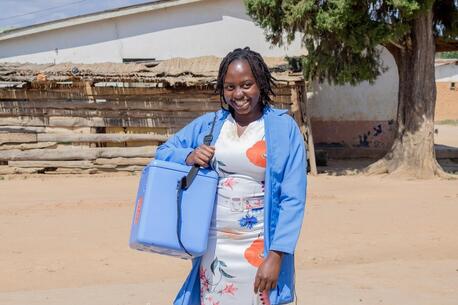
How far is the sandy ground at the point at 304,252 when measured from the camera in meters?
4.85

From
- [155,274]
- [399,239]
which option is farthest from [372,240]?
[155,274]

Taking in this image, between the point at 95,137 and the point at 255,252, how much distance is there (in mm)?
11323

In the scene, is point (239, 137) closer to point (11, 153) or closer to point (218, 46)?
point (11, 153)

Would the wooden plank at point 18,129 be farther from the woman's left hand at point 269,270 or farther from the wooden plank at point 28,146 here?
the woman's left hand at point 269,270

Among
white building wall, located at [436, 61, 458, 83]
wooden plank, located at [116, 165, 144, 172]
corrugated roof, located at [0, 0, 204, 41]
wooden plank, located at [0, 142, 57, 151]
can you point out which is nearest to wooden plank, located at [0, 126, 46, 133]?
wooden plank, located at [0, 142, 57, 151]

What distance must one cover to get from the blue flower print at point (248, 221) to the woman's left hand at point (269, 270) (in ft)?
0.48

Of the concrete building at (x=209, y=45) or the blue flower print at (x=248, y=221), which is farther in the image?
the concrete building at (x=209, y=45)

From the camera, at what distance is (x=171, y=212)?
2.38 m

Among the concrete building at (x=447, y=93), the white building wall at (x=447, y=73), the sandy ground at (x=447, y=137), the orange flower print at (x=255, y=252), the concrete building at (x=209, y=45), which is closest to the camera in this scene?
the orange flower print at (x=255, y=252)

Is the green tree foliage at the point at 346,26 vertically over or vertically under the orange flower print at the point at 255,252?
over

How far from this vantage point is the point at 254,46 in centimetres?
1700

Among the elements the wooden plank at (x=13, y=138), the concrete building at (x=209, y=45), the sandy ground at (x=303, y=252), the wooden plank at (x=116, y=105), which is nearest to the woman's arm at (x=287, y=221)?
the sandy ground at (x=303, y=252)

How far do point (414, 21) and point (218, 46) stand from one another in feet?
20.8

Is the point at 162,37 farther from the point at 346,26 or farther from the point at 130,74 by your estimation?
the point at 346,26
